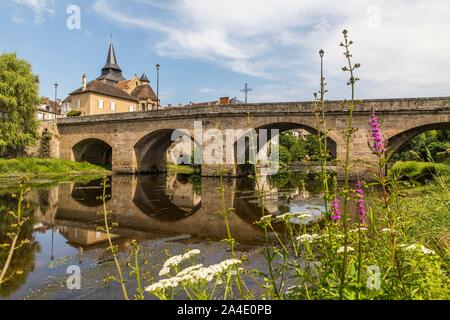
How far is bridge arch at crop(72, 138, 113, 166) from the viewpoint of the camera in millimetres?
34750

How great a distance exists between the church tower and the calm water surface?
Result: 52.6 m

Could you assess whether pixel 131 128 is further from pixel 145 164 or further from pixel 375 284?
pixel 375 284

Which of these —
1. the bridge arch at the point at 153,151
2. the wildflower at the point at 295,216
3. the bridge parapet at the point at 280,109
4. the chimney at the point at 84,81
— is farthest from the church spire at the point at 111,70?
the wildflower at the point at 295,216

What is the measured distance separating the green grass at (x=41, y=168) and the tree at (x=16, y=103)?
1.86 metres

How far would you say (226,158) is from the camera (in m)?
25.6

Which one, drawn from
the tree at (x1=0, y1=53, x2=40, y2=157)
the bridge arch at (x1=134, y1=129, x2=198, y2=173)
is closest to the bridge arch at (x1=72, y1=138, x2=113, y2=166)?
the bridge arch at (x1=134, y1=129, x2=198, y2=173)

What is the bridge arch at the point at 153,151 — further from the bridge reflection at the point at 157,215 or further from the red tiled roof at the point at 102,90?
the red tiled roof at the point at 102,90

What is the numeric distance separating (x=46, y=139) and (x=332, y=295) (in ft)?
120

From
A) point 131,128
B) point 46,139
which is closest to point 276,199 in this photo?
point 131,128

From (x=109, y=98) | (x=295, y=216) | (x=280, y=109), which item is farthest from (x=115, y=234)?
(x=109, y=98)

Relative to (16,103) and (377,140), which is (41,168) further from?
(377,140)

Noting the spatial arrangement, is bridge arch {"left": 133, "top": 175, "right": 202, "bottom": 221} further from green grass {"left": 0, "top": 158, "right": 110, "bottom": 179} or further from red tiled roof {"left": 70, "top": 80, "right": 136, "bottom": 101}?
red tiled roof {"left": 70, "top": 80, "right": 136, "bottom": 101}

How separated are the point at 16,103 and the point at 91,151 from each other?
36.1 ft

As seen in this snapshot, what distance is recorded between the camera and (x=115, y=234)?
8484 millimetres
